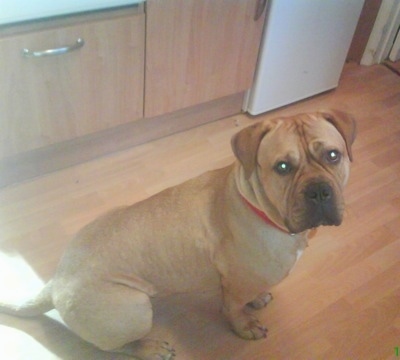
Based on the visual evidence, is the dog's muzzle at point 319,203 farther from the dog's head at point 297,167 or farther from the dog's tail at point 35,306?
the dog's tail at point 35,306

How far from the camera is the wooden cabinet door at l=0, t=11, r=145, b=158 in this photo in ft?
5.60

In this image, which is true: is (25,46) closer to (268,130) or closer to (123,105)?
(123,105)

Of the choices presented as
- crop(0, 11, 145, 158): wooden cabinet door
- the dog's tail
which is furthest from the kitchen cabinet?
the dog's tail

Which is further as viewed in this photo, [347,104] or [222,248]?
[347,104]

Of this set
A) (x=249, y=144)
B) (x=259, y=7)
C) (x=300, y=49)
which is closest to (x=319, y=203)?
(x=249, y=144)

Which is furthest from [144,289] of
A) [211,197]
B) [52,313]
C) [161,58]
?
[161,58]

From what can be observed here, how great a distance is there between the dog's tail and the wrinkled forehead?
0.78 meters

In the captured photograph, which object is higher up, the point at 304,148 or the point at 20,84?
the point at 304,148

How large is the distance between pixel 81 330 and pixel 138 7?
1.23 metres

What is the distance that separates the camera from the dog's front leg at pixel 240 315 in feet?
4.89

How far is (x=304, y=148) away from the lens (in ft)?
4.06

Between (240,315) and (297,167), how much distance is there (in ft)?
2.03

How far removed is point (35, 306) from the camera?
1499 mm

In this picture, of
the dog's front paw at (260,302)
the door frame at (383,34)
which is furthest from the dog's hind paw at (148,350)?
the door frame at (383,34)
